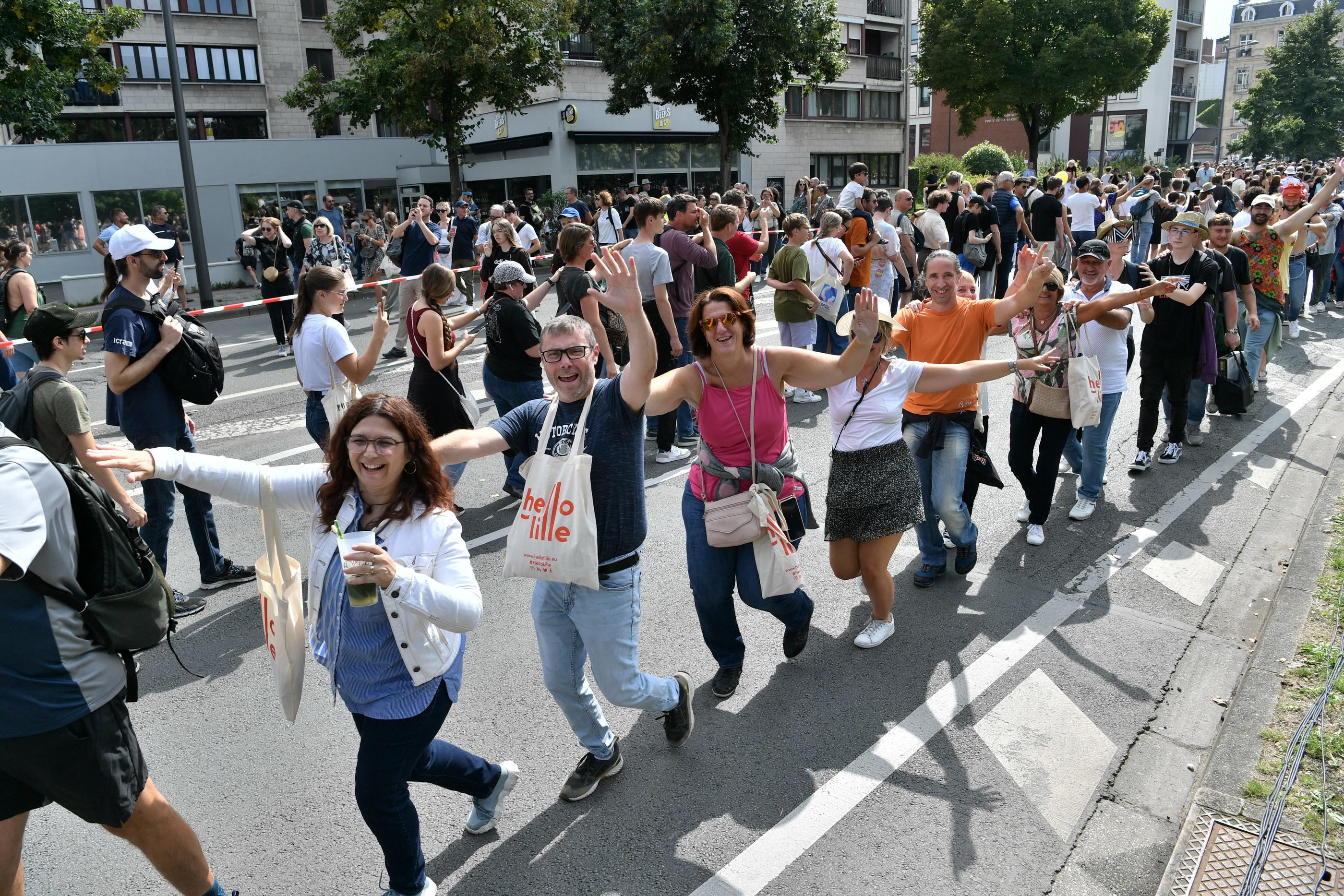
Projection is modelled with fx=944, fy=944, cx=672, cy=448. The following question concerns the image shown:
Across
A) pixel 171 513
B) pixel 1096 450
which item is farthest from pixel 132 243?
pixel 1096 450

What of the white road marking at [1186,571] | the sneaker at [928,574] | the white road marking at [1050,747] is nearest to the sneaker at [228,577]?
the sneaker at [928,574]

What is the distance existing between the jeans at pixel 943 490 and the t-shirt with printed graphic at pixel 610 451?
221 cm

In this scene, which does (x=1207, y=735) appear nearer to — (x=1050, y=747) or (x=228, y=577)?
Answer: (x=1050, y=747)

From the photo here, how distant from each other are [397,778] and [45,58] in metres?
21.0

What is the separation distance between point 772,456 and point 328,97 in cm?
3965

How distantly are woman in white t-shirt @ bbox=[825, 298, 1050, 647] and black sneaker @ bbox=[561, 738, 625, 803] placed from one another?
157cm

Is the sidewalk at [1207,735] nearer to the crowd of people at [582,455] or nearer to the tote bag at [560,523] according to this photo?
the crowd of people at [582,455]

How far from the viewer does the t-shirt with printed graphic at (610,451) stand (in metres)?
3.40

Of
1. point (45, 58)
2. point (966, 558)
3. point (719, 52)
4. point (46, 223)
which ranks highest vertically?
point (719, 52)

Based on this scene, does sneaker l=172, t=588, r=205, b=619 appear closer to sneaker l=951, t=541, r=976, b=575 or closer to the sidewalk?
sneaker l=951, t=541, r=976, b=575

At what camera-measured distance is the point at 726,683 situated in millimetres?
4414

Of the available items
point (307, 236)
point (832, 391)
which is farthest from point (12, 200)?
point (832, 391)

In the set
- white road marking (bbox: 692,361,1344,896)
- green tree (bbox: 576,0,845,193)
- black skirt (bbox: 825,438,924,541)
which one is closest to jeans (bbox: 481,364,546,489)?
black skirt (bbox: 825,438,924,541)

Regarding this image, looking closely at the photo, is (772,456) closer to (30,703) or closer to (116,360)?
(30,703)
